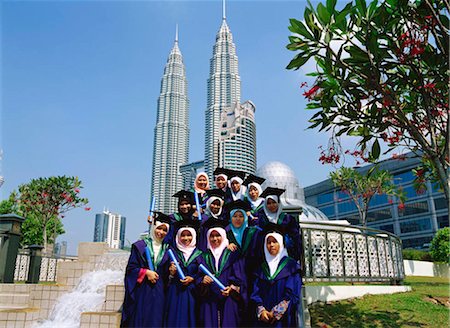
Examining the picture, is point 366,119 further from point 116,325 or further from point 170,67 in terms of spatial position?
point 170,67

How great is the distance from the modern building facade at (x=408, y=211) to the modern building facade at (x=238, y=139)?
29.7 meters

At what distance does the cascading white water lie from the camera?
6191mm

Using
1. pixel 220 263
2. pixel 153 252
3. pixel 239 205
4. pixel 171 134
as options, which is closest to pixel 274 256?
pixel 220 263

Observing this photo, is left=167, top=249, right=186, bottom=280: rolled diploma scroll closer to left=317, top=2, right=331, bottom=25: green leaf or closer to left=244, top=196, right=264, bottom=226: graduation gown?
left=244, top=196, right=264, bottom=226: graduation gown

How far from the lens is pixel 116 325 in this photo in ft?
17.4

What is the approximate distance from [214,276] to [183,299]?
53cm

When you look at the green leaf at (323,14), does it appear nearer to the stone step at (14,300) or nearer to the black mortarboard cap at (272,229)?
the black mortarboard cap at (272,229)

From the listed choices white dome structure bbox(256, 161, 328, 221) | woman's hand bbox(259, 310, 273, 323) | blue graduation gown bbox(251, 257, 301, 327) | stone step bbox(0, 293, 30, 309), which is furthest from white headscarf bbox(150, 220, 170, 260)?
white dome structure bbox(256, 161, 328, 221)

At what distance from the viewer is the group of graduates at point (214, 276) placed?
4418 mm

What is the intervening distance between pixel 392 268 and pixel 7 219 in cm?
954

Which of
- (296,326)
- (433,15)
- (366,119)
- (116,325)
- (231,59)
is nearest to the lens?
(296,326)

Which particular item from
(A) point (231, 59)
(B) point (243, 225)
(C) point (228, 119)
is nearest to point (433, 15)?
(B) point (243, 225)

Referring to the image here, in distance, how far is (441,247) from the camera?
2250 centimetres

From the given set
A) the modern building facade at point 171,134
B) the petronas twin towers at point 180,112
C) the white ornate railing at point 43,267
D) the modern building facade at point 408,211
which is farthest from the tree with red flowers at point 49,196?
the modern building facade at point 171,134
